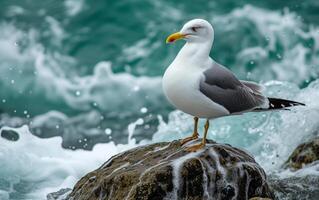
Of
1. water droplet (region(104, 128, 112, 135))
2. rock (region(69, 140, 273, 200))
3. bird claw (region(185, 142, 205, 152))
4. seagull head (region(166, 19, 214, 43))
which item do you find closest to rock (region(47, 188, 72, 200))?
rock (region(69, 140, 273, 200))

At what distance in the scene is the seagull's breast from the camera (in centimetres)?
608

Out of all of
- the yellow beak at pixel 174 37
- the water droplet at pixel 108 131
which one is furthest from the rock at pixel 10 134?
the yellow beak at pixel 174 37

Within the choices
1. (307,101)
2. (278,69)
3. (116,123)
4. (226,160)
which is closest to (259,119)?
(307,101)

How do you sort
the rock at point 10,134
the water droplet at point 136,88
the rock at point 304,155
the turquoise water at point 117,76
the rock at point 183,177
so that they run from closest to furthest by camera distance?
the rock at point 183,177, the rock at point 304,155, the turquoise water at point 117,76, the rock at point 10,134, the water droplet at point 136,88

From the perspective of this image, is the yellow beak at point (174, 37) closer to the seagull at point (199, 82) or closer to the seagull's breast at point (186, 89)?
the seagull at point (199, 82)

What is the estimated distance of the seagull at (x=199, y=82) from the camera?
20.0ft

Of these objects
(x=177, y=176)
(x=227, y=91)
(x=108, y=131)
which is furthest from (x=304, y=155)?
(x=108, y=131)

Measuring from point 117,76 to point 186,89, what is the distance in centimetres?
756

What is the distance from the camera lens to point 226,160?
625 cm

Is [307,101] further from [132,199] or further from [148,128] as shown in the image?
[132,199]

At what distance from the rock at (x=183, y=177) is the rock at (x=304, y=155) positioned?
1402 millimetres

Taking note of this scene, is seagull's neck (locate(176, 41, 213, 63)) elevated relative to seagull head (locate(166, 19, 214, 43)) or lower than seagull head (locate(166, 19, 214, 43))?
lower

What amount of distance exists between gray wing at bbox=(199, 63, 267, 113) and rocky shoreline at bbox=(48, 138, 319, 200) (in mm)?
381

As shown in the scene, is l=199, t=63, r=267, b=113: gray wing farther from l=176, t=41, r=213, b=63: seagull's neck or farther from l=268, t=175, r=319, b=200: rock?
l=268, t=175, r=319, b=200: rock
